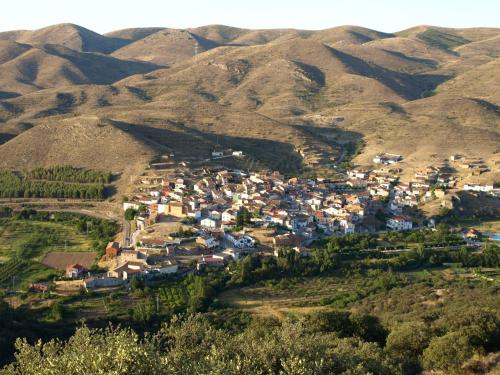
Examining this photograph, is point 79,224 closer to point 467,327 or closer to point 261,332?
point 261,332

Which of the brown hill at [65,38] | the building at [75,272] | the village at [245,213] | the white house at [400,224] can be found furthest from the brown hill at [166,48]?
the building at [75,272]

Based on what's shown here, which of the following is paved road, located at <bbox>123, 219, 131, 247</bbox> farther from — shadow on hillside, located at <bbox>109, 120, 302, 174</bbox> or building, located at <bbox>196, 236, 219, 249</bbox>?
shadow on hillside, located at <bbox>109, 120, 302, 174</bbox>

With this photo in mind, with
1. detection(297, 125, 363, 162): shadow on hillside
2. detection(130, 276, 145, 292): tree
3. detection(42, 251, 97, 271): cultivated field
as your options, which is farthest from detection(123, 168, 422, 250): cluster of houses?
detection(297, 125, 363, 162): shadow on hillside

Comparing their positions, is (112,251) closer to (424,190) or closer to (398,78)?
(424,190)

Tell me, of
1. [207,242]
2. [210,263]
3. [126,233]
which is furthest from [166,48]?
[210,263]

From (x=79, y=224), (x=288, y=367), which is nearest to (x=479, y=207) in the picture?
(x=79, y=224)

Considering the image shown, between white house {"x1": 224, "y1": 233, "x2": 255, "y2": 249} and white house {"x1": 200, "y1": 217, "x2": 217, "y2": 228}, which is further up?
white house {"x1": 200, "y1": 217, "x2": 217, "y2": 228}
